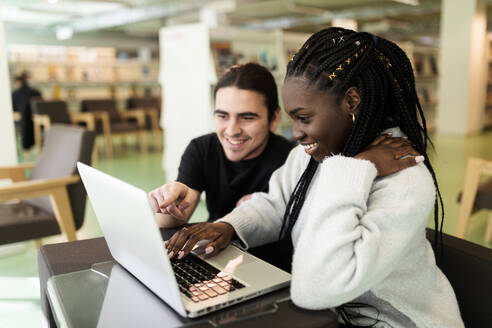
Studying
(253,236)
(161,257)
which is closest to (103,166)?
(253,236)

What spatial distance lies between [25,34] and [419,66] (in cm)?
983

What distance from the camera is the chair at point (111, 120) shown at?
283 inches

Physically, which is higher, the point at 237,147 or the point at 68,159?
the point at 237,147

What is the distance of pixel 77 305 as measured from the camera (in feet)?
2.77

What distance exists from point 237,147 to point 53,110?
5788 mm

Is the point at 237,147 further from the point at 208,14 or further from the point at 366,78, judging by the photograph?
the point at 208,14

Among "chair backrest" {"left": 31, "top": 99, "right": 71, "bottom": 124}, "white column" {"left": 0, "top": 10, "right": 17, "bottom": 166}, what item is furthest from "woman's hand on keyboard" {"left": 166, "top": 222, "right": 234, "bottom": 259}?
"chair backrest" {"left": 31, "top": 99, "right": 71, "bottom": 124}

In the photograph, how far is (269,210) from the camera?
3.96 feet

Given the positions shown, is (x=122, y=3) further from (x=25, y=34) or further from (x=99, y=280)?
(x=99, y=280)

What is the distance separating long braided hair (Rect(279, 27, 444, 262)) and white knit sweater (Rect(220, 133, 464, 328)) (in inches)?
4.8

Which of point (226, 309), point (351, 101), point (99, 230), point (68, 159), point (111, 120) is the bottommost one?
point (99, 230)

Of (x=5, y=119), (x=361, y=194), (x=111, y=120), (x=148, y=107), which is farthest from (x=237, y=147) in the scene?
(x=148, y=107)

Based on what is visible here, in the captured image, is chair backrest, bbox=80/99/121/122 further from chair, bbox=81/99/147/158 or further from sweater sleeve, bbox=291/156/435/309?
sweater sleeve, bbox=291/156/435/309

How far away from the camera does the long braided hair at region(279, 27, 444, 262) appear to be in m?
0.90
